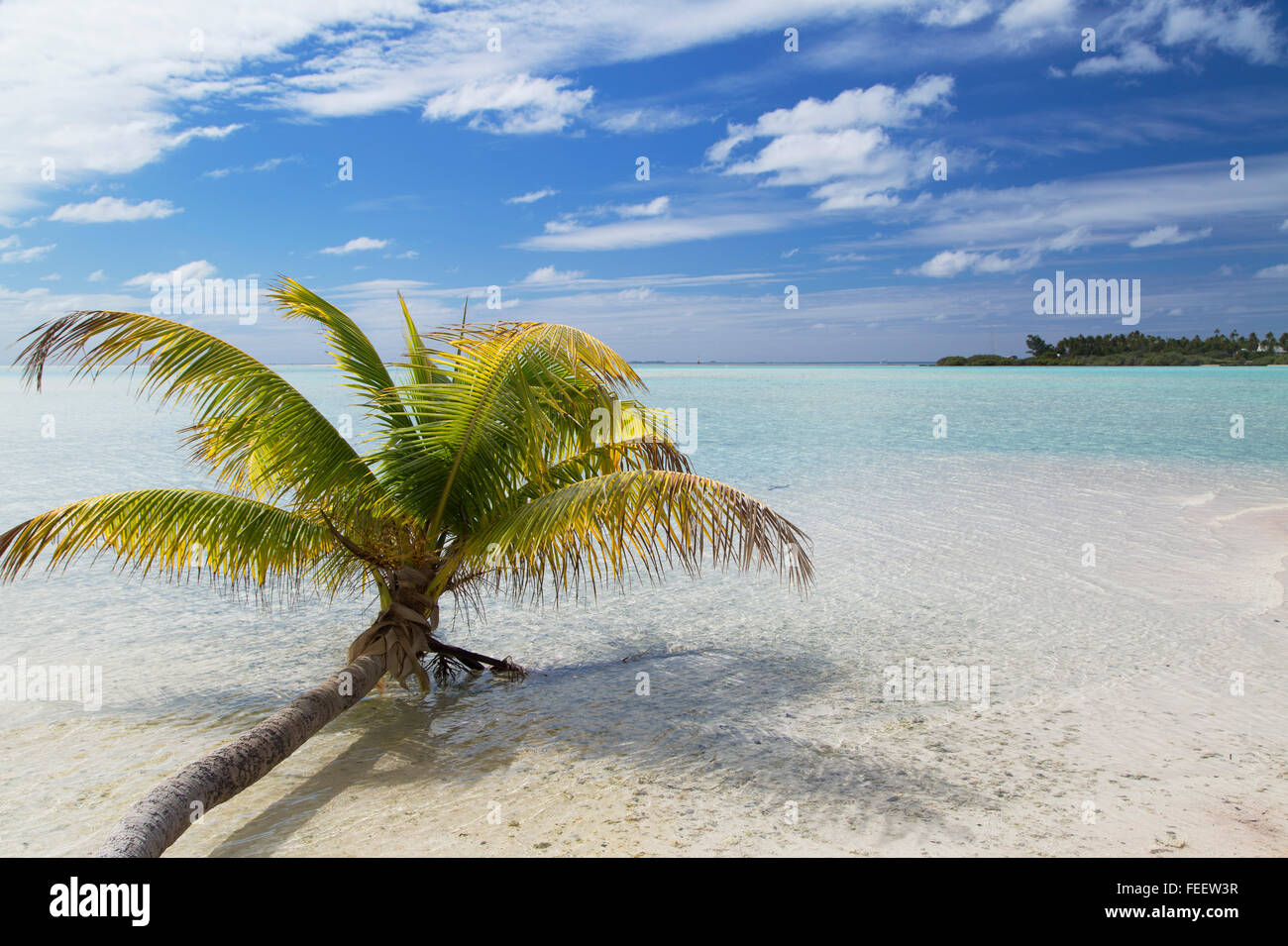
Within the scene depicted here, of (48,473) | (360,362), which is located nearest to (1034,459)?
(360,362)

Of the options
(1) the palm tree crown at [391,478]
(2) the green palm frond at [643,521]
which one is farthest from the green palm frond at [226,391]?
(2) the green palm frond at [643,521]

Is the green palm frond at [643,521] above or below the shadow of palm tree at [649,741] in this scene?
above

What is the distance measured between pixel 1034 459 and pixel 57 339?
20815mm

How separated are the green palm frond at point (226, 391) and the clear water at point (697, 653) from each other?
5.95 feet

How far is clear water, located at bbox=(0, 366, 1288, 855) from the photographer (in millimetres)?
5094

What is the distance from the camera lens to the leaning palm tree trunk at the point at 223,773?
11.8ft

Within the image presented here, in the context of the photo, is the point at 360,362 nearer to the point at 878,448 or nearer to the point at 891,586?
the point at 891,586

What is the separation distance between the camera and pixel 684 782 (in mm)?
4930

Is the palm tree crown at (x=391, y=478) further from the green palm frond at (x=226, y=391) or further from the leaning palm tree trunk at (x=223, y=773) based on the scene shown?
the leaning palm tree trunk at (x=223, y=773)

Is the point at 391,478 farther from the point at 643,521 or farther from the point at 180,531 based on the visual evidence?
the point at 643,521

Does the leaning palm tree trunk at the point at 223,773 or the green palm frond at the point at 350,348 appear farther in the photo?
the green palm frond at the point at 350,348

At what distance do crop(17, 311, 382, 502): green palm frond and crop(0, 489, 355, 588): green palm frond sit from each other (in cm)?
31

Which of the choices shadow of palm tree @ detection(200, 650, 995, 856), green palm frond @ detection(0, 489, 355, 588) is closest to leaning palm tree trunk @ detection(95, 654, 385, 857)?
shadow of palm tree @ detection(200, 650, 995, 856)

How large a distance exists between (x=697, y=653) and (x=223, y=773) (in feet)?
13.8
